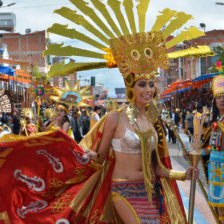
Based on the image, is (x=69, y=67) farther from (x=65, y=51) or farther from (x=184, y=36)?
(x=184, y=36)

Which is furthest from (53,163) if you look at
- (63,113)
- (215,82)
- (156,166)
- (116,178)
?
(63,113)

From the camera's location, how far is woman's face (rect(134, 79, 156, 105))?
4.06 metres

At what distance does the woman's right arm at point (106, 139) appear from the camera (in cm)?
407

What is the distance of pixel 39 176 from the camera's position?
4.06 m

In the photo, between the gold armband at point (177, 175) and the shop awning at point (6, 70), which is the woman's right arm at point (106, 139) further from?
the shop awning at point (6, 70)

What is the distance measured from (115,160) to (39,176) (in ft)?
2.18

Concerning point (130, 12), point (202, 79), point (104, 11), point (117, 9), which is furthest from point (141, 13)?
point (202, 79)

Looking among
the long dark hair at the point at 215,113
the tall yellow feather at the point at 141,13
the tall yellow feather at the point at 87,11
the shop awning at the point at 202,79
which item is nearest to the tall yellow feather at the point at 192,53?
the tall yellow feather at the point at 141,13

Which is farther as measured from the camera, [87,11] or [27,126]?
[27,126]

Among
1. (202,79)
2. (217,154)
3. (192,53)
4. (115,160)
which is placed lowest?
(217,154)

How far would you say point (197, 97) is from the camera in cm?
2055

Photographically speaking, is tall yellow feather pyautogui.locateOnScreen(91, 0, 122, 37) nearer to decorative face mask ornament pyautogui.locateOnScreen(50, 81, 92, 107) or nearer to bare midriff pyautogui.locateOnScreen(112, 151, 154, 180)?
bare midriff pyautogui.locateOnScreen(112, 151, 154, 180)

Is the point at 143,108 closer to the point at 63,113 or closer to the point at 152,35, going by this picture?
the point at 152,35

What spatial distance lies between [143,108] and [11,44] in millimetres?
59905
